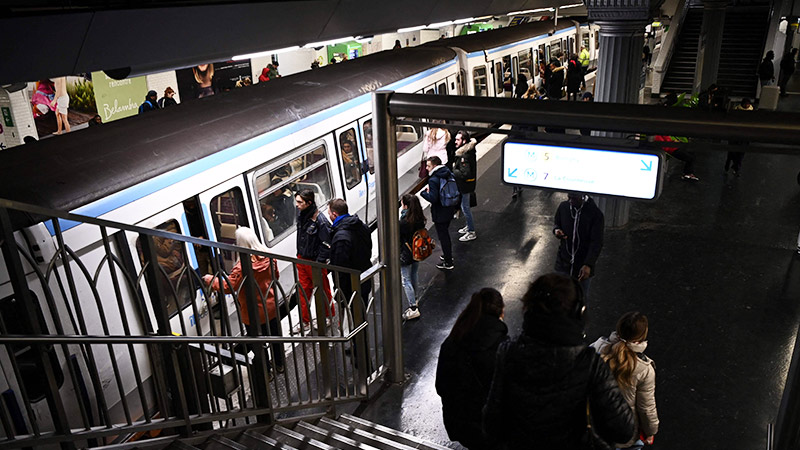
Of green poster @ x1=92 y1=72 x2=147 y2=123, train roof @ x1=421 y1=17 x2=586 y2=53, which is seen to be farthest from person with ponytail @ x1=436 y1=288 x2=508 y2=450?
green poster @ x1=92 y1=72 x2=147 y2=123

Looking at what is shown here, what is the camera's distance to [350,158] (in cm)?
928

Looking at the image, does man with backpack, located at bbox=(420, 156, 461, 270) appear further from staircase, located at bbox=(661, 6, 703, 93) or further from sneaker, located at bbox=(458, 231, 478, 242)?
staircase, located at bbox=(661, 6, 703, 93)

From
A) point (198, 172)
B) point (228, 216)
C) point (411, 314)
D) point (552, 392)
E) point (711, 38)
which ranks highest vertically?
point (198, 172)

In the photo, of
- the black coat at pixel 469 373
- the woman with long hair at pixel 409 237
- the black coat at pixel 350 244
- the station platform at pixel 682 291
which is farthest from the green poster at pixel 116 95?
the black coat at pixel 469 373

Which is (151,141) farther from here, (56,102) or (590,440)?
(56,102)

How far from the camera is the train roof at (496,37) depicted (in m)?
15.1

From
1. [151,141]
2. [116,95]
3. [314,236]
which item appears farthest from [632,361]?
[116,95]

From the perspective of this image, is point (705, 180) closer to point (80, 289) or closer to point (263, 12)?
point (263, 12)

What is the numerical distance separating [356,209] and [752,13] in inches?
881

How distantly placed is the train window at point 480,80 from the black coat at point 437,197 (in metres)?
7.22

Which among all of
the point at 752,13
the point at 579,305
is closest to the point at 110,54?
the point at 579,305

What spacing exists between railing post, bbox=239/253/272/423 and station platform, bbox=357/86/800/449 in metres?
1.29

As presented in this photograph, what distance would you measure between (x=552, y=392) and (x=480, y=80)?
12978 mm

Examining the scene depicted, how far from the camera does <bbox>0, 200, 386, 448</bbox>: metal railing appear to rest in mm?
3303
